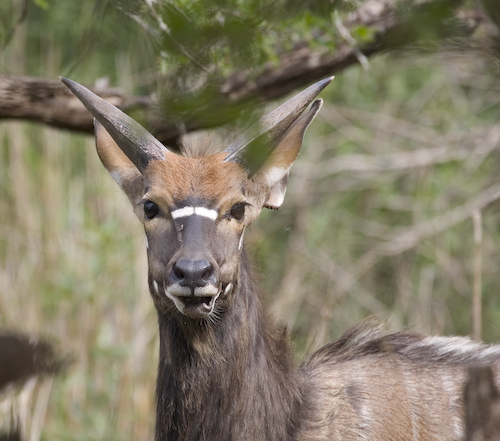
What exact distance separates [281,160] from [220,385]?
4.87 ft

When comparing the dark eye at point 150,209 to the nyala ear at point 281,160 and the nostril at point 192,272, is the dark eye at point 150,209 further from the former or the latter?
the nyala ear at point 281,160

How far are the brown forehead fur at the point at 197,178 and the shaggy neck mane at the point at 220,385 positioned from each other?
0.53 m

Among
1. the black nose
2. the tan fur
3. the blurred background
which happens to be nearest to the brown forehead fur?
the tan fur

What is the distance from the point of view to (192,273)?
4.02m

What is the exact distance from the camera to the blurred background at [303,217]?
762 cm

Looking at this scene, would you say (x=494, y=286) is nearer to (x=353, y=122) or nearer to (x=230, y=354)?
(x=353, y=122)

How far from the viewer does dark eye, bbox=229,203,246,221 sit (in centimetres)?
458

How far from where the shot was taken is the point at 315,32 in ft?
21.2

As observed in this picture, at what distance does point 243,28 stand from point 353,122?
8.77 metres

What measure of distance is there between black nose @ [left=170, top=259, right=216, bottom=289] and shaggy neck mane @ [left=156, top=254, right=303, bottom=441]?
19.6 inches

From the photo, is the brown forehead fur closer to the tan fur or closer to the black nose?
the tan fur

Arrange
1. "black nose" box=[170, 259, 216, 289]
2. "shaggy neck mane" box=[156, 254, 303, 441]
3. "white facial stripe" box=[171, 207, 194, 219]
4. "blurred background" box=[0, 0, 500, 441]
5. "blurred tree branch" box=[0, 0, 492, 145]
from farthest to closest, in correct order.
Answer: "blurred background" box=[0, 0, 500, 441] → "blurred tree branch" box=[0, 0, 492, 145] → "shaggy neck mane" box=[156, 254, 303, 441] → "white facial stripe" box=[171, 207, 194, 219] → "black nose" box=[170, 259, 216, 289]

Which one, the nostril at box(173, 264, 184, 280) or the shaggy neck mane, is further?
the shaggy neck mane

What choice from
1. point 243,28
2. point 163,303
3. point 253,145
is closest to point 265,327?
point 163,303
